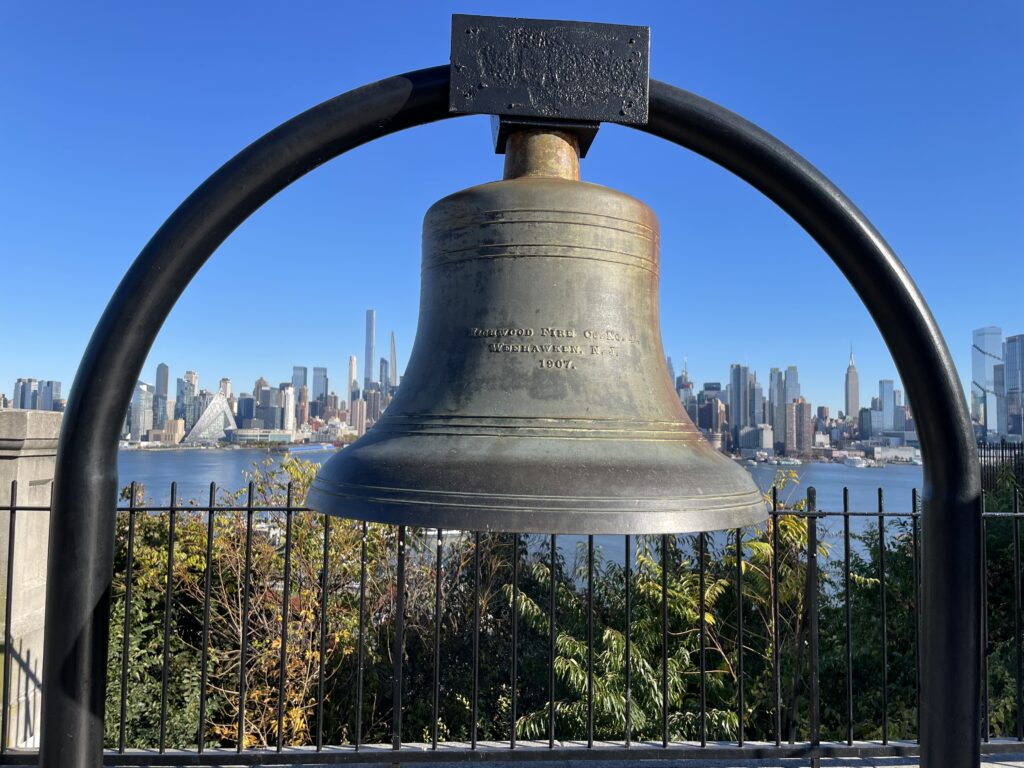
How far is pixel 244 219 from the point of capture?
Result: 2.29m

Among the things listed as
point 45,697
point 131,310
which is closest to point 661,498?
point 131,310

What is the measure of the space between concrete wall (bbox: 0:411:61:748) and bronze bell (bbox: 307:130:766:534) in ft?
11.3

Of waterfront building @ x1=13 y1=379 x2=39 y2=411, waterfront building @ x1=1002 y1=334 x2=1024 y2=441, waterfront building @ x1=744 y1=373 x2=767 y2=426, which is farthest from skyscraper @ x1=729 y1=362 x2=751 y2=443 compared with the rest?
waterfront building @ x1=13 y1=379 x2=39 y2=411

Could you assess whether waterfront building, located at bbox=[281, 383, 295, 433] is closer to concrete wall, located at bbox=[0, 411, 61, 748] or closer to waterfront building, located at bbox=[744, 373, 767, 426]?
waterfront building, located at bbox=[744, 373, 767, 426]

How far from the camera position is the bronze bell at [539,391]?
1.70 m

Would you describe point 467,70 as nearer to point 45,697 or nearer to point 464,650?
point 45,697

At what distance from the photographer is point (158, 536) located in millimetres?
8086

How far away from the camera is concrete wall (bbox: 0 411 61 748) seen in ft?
14.8

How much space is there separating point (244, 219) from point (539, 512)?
1.37 metres

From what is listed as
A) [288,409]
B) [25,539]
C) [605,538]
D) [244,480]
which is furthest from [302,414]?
[25,539]

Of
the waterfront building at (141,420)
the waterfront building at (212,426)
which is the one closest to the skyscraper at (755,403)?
the waterfront building at (212,426)

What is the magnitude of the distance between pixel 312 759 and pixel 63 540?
7.19 feet

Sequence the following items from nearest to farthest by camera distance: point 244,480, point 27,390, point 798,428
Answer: point 244,480, point 798,428, point 27,390

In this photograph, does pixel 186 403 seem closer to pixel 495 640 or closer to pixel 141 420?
pixel 141 420
